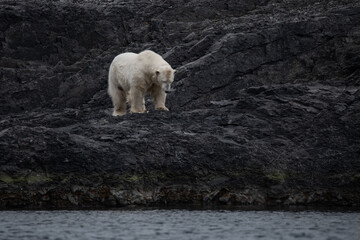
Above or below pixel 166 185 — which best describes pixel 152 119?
above

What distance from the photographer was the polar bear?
929 inches

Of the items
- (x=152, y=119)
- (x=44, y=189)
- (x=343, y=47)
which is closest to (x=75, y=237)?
(x=44, y=189)

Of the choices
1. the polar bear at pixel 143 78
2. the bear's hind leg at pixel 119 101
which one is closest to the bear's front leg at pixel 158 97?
the polar bear at pixel 143 78

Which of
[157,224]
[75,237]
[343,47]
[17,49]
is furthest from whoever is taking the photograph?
[17,49]

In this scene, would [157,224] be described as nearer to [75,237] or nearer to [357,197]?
[75,237]

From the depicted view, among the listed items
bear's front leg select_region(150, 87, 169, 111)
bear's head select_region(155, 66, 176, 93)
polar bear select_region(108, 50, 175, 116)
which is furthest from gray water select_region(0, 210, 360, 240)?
bear's front leg select_region(150, 87, 169, 111)

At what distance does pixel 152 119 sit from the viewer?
2309 cm

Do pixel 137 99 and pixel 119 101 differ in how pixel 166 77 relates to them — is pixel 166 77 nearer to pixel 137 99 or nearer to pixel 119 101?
pixel 137 99

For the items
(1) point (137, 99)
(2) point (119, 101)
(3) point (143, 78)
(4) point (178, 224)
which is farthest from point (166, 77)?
(4) point (178, 224)

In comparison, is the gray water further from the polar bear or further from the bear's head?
the polar bear

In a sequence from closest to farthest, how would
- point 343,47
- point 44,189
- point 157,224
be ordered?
point 157,224 < point 44,189 < point 343,47

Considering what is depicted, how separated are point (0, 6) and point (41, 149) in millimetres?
17060

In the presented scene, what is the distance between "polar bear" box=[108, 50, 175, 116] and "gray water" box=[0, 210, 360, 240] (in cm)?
573

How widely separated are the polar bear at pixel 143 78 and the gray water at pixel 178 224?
5730 millimetres
